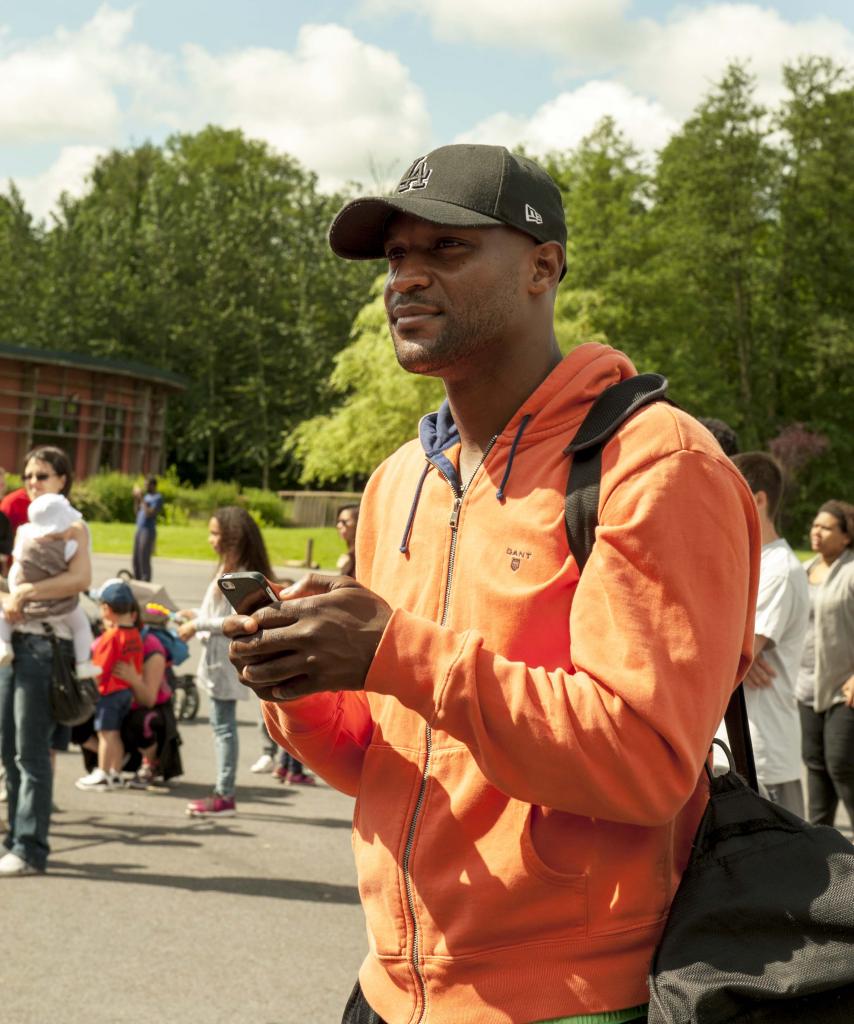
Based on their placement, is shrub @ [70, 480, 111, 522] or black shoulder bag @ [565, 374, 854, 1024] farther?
shrub @ [70, 480, 111, 522]

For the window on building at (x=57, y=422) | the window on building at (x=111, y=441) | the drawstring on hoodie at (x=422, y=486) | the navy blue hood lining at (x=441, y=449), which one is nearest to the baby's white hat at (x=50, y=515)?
the navy blue hood lining at (x=441, y=449)

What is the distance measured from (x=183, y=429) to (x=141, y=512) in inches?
1591

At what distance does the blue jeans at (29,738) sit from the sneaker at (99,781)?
6.67ft

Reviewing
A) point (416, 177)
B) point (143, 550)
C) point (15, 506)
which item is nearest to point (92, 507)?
point (143, 550)

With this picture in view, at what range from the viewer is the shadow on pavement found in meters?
6.91

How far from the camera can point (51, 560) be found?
7469 millimetres

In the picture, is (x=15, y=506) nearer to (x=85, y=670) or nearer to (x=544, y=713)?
(x=85, y=670)

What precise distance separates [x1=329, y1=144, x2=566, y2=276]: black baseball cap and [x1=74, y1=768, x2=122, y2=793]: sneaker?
25.9 ft

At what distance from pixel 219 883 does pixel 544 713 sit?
5745 mm

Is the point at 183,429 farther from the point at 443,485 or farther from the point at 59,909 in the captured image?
the point at 443,485

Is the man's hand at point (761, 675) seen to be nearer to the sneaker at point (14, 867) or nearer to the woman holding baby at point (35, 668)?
the woman holding baby at point (35, 668)

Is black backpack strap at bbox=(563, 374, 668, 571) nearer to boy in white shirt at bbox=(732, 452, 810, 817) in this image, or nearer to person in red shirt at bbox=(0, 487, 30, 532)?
boy in white shirt at bbox=(732, 452, 810, 817)

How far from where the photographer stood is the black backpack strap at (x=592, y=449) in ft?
6.30

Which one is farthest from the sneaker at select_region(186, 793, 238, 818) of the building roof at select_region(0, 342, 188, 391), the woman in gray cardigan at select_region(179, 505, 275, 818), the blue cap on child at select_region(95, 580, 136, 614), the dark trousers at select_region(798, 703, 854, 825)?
the building roof at select_region(0, 342, 188, 391)
